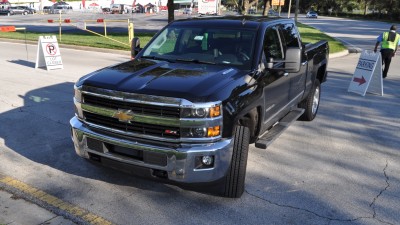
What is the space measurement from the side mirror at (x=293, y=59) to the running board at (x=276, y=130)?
843mm

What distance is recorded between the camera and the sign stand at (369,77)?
930 centimetres

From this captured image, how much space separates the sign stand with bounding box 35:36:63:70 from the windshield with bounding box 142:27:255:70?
25.4ft

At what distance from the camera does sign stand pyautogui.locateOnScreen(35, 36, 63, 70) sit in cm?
1188

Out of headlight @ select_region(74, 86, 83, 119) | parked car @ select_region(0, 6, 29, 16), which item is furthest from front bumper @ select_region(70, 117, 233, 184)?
parked car @ select_region(0, 6, 29, 16)

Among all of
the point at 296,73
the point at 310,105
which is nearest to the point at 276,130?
the point at 296,73

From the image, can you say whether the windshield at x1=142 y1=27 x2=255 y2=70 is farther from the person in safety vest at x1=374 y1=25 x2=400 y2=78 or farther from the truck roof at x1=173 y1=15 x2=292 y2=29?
the person in safety vest at x1=374 y1=25 x2=400 y2=78

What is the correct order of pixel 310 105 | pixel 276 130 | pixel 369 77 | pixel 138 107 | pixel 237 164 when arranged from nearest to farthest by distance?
pixel 138 107 → pixel 237 164 → pixel 276 130 → pixel 310 105 → pixel 369 77

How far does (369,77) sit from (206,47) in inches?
237

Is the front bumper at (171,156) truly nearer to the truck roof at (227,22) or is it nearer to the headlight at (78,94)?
the headlight at (78,94)

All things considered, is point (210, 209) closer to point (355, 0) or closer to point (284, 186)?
point (284, 186)

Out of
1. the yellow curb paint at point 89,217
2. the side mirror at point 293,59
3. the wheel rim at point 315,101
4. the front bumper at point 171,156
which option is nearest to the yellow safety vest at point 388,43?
the wheel rim at point 315,101

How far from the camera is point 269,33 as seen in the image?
505cm

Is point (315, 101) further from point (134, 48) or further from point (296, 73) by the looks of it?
point (134, 48)

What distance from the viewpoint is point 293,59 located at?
180 inches
